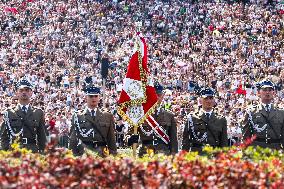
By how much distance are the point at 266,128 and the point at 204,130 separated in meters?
1.09

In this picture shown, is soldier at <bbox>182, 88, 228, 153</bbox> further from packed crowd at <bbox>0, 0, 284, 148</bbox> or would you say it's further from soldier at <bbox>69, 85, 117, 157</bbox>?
packed crowd at <bbox>0, 0, 284, 148</bbox>

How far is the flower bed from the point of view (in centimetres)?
887

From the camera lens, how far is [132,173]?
9375mm

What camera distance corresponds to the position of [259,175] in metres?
9.32

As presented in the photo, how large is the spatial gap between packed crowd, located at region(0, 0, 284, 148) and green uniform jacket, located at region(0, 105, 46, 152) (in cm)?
1460

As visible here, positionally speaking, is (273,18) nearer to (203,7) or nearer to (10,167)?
(203,7)

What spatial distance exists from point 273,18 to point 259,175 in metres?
35.6

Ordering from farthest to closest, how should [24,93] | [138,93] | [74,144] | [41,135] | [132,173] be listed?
[138,93] < [41,135] < [24,93] < [74,144] < [132,173]

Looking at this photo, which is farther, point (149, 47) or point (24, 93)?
point (149, 47)

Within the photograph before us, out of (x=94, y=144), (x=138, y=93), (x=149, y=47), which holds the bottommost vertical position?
(x=94, y=144)

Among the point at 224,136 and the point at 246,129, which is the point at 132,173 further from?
the point at 246,129

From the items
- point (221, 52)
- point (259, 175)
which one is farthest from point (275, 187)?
point (221, 52)

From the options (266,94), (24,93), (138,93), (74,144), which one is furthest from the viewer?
(138,93)

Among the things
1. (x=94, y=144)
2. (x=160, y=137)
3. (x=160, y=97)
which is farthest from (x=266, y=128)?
(x=94, y=144)
